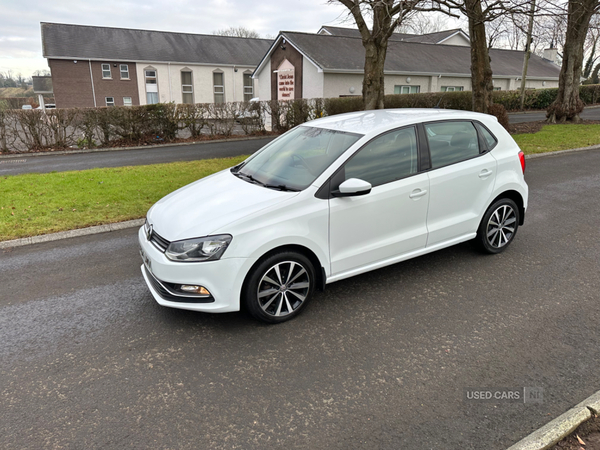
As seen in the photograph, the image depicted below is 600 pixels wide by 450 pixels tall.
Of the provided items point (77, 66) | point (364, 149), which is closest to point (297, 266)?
point (364, 149)

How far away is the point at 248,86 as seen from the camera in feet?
139

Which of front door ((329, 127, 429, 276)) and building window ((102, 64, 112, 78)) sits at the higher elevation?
building window ((102, 64, 112, 78))

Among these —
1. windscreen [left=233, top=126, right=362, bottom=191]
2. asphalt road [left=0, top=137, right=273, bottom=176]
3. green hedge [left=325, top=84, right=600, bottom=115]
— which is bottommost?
asphalt road [left=0, top=137, right=273, bottom=176]

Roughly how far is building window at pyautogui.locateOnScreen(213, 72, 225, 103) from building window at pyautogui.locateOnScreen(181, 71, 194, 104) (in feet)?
7.10

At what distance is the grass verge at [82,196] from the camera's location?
686 centimetres

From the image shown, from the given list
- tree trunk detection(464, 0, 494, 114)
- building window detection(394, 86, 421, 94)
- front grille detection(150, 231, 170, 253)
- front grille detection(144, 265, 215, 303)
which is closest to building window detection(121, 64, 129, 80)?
building window detection(394, 86, 421, 94)

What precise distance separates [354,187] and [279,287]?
1.10m

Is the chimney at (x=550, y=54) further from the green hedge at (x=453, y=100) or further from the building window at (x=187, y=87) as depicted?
the building window at (x=187, y=87)

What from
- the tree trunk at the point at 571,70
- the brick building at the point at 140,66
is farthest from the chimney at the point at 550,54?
the tree trunk at the point at 571,70

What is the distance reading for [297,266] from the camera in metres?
3.88

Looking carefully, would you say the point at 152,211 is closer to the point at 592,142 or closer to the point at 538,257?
the point at 538,257

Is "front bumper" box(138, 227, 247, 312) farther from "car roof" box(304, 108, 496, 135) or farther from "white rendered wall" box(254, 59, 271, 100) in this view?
"white rendered wall" box(254, 59, 271, 100)

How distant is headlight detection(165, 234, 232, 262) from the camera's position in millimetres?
3570

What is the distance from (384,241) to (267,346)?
1.55 m
